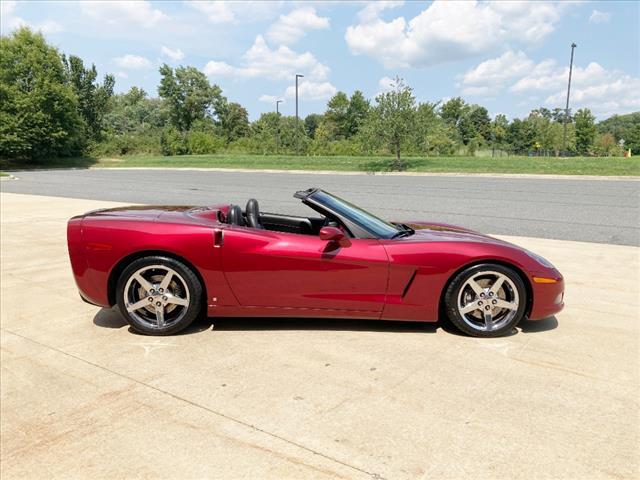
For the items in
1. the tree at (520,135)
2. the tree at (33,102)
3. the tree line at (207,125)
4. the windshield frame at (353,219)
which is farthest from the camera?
the tree at (520,135)

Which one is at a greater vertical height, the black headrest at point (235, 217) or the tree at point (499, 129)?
the tree at point (499, 129)

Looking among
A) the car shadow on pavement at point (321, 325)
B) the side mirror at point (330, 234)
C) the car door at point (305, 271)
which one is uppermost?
the side mirror at point (330, 234)

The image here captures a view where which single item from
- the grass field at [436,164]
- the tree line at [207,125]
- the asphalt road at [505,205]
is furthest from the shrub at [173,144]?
the asphalt road at [505,205]

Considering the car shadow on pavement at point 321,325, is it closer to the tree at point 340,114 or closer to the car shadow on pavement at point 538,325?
the car shadow on pavement at point 538,325

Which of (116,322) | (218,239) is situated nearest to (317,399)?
(218,239)

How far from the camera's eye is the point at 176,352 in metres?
3.42

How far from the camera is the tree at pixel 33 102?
4409cm

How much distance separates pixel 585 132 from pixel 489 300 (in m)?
63.8

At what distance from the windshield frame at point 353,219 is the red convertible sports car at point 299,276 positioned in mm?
34

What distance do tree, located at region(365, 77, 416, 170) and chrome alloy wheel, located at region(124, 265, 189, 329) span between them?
27.9m

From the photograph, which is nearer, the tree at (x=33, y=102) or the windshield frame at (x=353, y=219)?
the windshield frame at (x=353, y=219)

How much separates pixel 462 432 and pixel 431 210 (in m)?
9.69

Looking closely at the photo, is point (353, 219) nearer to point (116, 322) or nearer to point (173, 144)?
point (116, 322)

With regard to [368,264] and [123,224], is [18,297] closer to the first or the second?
[123,224]
